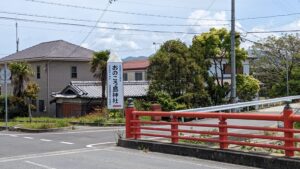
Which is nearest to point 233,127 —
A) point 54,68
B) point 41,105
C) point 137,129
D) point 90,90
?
point 137,129

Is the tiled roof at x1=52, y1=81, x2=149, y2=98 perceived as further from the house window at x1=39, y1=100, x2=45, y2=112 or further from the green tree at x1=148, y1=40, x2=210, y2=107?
the green tree at x1=148, y1=40, x2=210, y2=107

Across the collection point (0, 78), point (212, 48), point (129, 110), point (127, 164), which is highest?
point (212, 48)

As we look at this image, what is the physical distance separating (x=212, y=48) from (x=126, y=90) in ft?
28.3

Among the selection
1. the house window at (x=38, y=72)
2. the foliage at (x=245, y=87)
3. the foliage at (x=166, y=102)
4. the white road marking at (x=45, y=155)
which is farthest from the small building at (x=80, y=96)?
the white road marking at (x=45, y=155)

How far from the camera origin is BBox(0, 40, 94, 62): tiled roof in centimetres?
4394

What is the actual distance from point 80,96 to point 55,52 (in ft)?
23.7

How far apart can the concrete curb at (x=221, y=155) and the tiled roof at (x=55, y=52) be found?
1208 inches

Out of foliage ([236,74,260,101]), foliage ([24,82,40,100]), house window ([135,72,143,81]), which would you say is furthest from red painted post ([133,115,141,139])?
house window ([135,72,143,81])

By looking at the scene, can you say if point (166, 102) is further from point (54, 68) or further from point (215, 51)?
point (54, 68)

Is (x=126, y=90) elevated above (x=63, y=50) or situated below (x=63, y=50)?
below

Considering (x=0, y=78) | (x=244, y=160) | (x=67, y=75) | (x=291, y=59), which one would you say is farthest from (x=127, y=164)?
(x=291, y=59)

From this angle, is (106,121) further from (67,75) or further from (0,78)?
(67,75)

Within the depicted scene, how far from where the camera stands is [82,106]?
40281 mm

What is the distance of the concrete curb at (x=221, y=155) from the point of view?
10.1m
